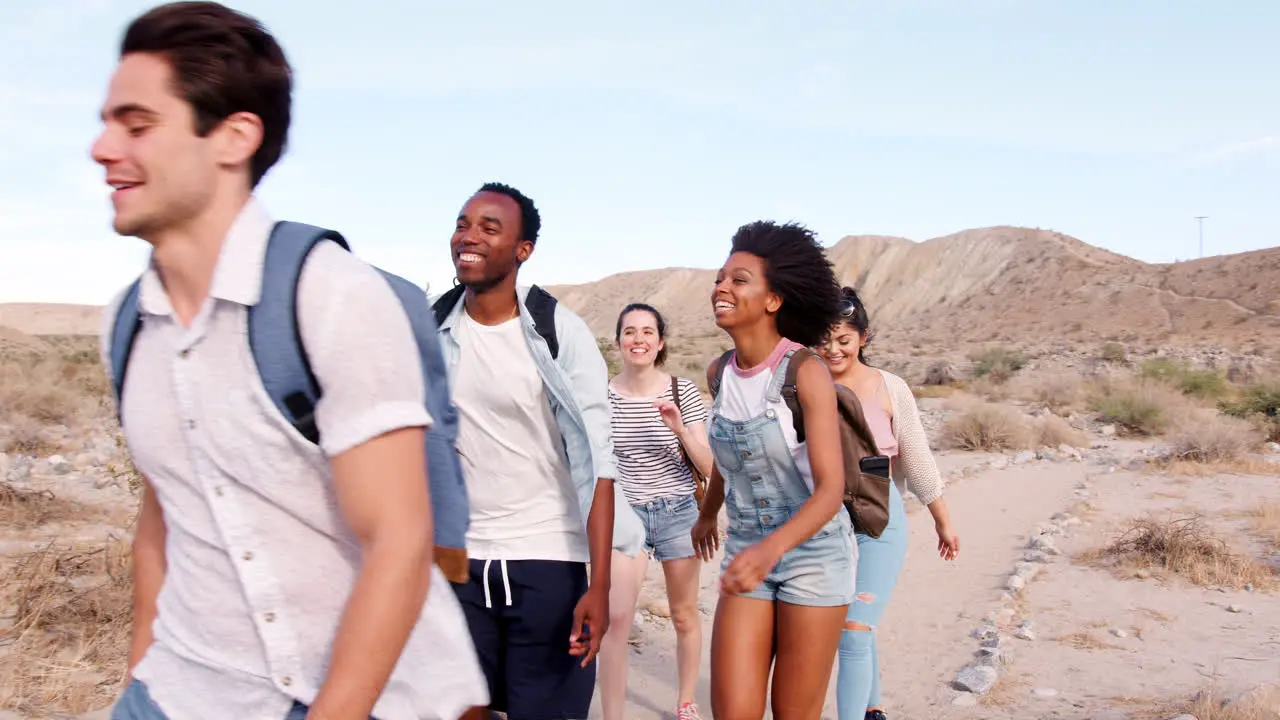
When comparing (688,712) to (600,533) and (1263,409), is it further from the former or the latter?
(1263,409)

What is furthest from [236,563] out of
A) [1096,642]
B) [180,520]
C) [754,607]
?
[1096,642]

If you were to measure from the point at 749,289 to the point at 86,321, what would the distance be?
406 ft

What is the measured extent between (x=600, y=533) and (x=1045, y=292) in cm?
7025

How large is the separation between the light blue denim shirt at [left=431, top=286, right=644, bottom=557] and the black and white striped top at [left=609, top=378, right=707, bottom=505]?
5.28 feet

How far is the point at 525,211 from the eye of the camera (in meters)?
3.76

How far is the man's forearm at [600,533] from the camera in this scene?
3.38 meters

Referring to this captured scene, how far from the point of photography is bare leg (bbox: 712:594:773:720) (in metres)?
3.38

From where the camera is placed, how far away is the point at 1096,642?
22.4 feet

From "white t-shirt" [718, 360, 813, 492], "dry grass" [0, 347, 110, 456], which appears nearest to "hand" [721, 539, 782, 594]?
"white t-shirt" [718, 360, 813, 492]

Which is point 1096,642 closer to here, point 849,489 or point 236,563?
point 849,489

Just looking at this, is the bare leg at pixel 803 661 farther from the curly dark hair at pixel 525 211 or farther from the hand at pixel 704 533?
the curly dark hair at pixel 525 211

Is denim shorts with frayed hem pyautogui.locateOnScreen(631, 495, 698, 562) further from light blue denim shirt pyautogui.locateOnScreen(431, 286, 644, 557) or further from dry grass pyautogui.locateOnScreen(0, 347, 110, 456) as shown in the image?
dry grass pyautogui.locateOnScreen(0, 347, 110, 456)

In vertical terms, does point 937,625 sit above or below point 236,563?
below

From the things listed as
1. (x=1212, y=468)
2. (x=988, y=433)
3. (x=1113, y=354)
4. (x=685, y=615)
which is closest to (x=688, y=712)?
(x=685, y=615)
